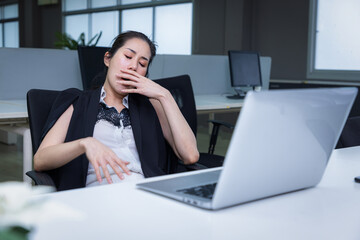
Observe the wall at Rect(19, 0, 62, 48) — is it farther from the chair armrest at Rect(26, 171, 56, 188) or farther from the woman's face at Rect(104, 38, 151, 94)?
the chair armrest at Rect(26, 171, 56, 188)

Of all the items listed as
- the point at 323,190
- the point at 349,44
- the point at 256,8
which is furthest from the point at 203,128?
the point at 323,190

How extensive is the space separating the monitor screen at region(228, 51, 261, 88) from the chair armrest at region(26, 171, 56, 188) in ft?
9.02

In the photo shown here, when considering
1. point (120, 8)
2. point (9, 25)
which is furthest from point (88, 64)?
point (9, 25)

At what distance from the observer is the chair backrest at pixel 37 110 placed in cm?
167

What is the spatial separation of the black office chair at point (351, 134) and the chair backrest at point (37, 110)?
118 cm

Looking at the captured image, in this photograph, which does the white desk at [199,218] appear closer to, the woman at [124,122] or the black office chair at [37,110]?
the woman at [124,122]

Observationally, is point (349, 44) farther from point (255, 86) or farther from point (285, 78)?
point (255, 86)

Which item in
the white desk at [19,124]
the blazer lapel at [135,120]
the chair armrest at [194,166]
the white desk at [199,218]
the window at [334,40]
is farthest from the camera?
the window at [334,40]

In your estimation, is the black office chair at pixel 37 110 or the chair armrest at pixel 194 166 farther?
the chair armrest at pixel 194 166

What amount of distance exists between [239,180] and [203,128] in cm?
668

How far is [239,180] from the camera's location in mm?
829

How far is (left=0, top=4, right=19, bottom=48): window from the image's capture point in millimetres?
11414

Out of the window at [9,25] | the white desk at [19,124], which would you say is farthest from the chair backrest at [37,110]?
the window at [9,25]

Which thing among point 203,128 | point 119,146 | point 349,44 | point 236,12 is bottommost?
point 203,128
